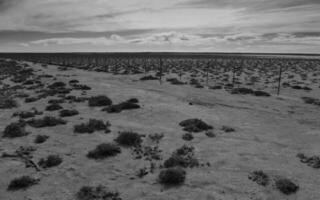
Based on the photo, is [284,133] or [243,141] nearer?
[243,141]

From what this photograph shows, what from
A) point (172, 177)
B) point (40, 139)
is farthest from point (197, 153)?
point (40, 139)

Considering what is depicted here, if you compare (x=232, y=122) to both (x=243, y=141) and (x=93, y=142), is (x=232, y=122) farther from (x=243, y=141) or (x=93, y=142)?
(x=93, y=142)

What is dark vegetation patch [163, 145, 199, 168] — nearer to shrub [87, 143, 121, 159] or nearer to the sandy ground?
the sandy ground

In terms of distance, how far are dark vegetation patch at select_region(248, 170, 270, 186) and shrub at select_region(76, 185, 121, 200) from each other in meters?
4.07

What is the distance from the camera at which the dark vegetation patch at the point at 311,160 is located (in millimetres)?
8950

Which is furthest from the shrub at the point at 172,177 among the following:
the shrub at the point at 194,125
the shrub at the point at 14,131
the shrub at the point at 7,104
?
the shrub at the point at 7,104

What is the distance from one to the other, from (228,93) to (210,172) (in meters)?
17.3

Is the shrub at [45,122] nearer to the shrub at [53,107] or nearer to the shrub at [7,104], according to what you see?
the shrub at [53,107]

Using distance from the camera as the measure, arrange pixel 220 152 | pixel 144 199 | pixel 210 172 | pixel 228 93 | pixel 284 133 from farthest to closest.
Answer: pixel 228 93 → pixel 284 133 → pixel 220 152 → pixel 210 172 → pixel 144 199

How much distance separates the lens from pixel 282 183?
746 centimetres

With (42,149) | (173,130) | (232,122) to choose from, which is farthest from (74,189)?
(232,122)

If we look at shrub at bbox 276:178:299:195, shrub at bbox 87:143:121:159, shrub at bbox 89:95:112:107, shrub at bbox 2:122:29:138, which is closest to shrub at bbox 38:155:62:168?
→ shrub at bbox 87:143:121:159

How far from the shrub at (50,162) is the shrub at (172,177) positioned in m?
3.69

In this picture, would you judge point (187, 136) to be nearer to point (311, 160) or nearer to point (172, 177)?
point (172, 177)
